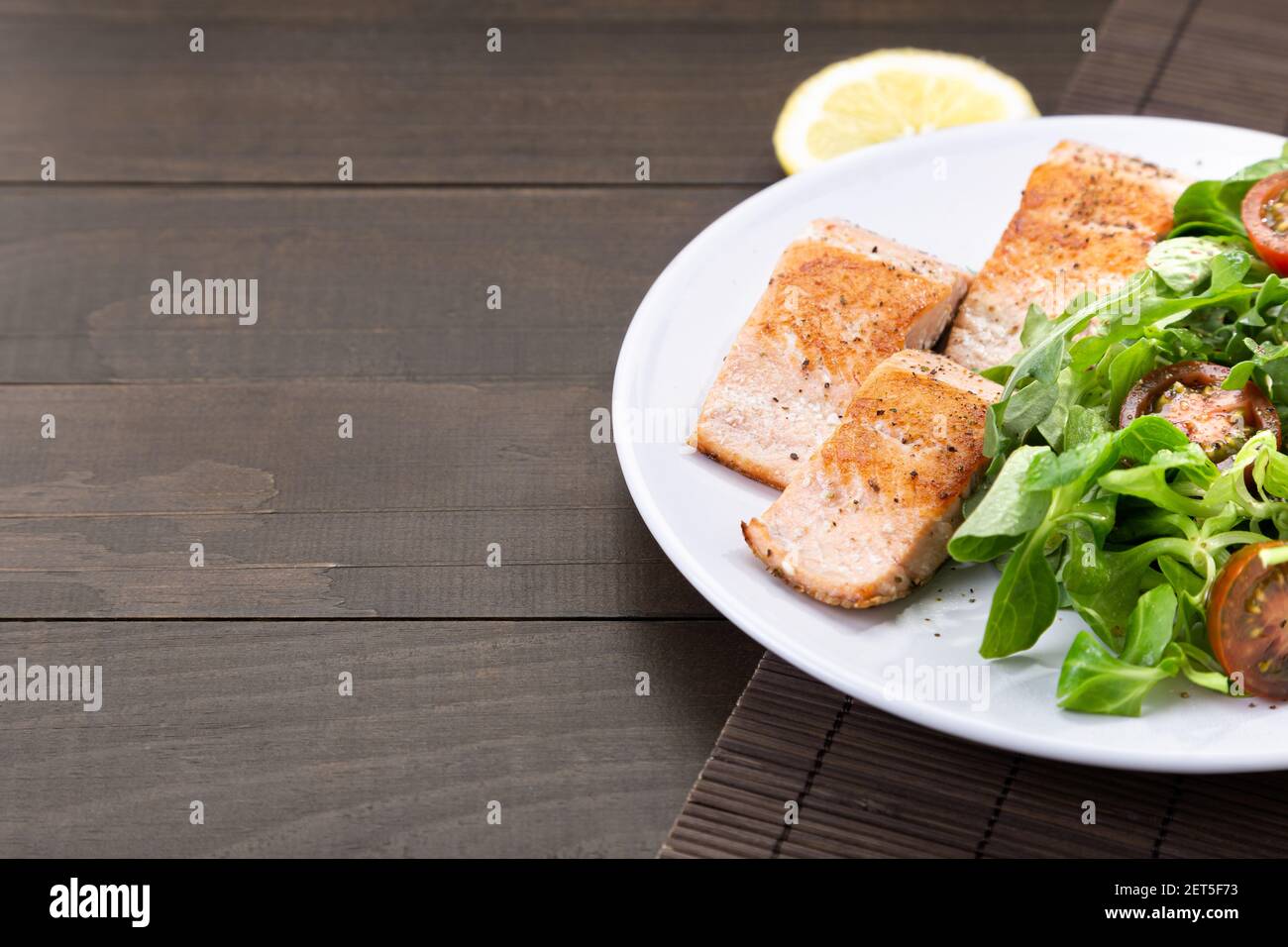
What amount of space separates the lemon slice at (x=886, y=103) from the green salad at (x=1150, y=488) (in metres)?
1.05

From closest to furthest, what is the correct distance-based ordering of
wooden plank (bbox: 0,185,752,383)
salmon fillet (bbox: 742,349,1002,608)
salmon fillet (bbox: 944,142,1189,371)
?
salmon fillet (bbox: 742,349,1002,608)
salmon fillet (bbox: 944,142,1189,371)
wooden plank (bbox: 0,185,752,383)

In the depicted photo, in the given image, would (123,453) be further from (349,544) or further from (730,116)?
(730,116)

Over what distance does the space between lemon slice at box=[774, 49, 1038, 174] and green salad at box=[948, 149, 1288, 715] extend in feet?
3.45

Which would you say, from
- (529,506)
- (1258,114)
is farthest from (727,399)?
(1258,114)

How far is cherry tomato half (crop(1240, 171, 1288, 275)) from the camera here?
8.23ft

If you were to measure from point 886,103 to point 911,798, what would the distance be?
79.0 inches

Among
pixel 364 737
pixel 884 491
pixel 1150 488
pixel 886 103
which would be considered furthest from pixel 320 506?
pixel 886 103

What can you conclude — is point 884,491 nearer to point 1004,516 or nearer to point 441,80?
point 1004,516

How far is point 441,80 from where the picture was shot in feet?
12.8

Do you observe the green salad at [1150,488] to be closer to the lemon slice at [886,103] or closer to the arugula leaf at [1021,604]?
the arugula leaf at [1021,604]

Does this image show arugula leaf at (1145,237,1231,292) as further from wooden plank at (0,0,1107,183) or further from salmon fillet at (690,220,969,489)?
wooden plank at (0,0,1107,183)

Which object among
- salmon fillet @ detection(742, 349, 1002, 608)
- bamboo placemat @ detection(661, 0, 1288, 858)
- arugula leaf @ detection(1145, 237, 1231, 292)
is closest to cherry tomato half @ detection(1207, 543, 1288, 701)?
bamboo placemat @ detection(661, 0, 1288, 858)

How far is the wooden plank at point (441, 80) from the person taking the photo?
363 cm

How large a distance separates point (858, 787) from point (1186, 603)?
23.0 inches
